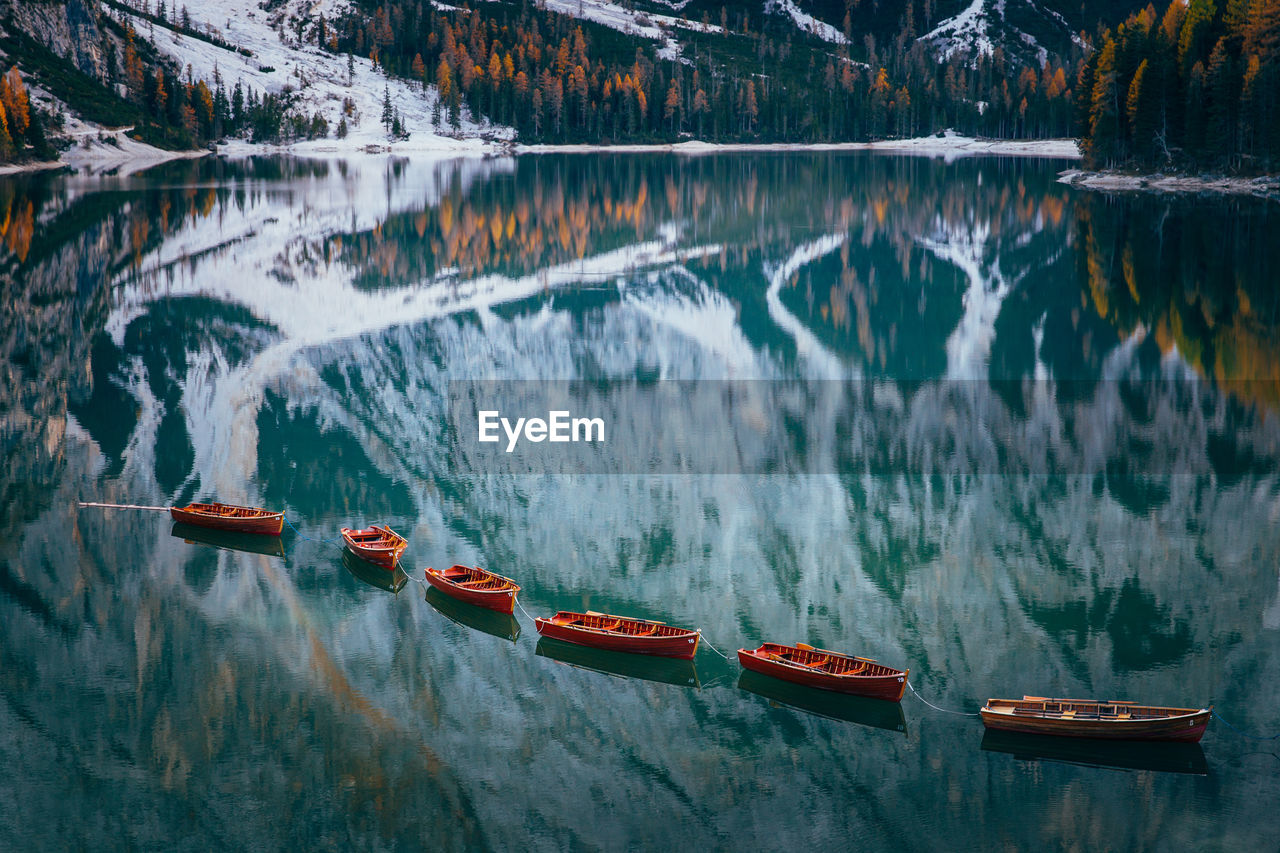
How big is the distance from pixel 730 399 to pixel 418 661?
63.1 feet

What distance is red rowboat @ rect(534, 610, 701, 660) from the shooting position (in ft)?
66.6

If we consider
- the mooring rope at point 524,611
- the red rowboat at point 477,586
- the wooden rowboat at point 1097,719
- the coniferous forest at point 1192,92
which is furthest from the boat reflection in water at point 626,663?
the coniferous forest at point 1192,92

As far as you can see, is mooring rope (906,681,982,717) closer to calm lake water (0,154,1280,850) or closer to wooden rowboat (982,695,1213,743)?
calm lake water (0,154,1280,850)

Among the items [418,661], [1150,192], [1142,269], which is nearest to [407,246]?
[1142,269]

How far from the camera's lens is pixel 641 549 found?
25.8 metres

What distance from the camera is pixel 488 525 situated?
2736cm

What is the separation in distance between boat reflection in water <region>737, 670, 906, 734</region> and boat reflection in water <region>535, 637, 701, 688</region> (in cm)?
102

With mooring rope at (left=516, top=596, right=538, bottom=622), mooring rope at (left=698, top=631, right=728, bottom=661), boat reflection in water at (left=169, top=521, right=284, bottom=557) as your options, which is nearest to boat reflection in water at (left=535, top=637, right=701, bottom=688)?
mooring rope at (left=698, top=631, right=728, bottom=661)

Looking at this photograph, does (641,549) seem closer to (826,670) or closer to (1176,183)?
(826,670)

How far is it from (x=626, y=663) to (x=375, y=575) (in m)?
6.98

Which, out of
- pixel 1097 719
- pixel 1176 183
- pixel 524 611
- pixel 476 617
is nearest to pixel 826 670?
pixel 1097 719

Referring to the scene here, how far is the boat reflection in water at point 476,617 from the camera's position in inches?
865

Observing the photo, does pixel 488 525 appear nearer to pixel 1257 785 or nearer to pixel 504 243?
pixel 1257 785

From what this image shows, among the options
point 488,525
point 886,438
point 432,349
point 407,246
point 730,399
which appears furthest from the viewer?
point 407,246
